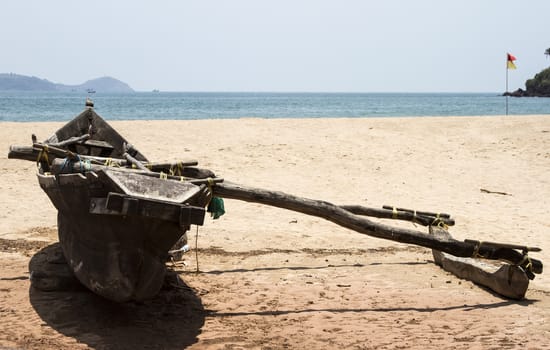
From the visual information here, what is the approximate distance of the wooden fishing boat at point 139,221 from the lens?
479cm

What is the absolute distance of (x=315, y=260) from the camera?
7.90 m

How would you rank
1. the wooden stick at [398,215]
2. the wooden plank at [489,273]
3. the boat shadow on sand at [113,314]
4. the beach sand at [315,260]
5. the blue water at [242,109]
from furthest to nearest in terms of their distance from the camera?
the blue water at [242,109] → the wooden stick at [398,215] → the wooden plank at [489,273] → the beach sand at [315,260] → the boat shadow on sand at [113,314]

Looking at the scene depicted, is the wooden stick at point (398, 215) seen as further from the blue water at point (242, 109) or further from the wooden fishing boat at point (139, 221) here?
the blue water at point (242, 109)

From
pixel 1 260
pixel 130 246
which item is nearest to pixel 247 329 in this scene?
pixel 130 246

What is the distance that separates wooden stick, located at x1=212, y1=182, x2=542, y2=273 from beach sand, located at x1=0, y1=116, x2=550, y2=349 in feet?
1.51

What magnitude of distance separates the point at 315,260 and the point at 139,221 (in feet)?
11.6

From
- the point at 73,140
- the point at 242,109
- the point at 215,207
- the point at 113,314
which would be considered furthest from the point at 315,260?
the point at 242,109

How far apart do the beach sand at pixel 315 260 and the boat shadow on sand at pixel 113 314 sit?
2cm

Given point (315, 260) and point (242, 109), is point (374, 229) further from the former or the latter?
point (242, 109)

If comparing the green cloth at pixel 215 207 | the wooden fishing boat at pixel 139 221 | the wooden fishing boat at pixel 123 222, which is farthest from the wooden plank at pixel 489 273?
the wooden fishing boat at pixel 123 222

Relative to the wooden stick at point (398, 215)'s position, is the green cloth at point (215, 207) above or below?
above

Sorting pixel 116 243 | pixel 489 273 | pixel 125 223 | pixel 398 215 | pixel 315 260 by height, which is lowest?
pixel 315 260

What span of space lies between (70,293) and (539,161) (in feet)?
39.7

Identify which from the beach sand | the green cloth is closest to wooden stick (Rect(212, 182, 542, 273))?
the green cloth
